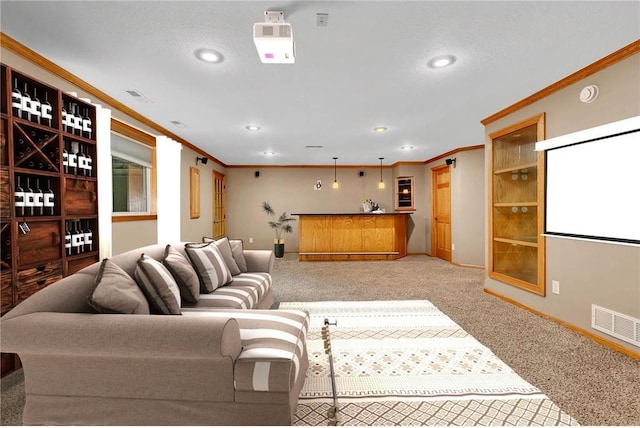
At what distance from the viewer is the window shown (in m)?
3.99

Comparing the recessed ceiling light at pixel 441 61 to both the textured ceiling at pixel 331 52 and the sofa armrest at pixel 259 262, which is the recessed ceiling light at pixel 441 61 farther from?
the sofa armrest at pixel 259 262

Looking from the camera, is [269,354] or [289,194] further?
[289,194]

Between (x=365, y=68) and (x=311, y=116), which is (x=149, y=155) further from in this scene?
(x=365, y=68)

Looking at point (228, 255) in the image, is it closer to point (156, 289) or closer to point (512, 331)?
point (156, 289)

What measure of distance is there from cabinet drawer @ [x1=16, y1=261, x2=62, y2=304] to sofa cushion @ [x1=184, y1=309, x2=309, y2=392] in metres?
1.55

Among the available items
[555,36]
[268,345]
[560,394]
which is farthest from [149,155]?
[560,394]

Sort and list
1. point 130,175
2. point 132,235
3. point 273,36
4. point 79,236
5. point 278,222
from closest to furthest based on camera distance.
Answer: point 273,36
point 79,236
point 132,235
point 130,175
point 278,222

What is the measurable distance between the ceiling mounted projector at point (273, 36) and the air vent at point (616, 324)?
3.29 m

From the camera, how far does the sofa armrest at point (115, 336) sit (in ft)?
4.77

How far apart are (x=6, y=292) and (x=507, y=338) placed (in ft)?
12.7

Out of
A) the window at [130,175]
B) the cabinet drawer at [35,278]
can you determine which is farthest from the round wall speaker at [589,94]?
the window at [130,175]

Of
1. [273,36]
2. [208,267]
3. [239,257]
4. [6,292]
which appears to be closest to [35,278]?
[6,292]

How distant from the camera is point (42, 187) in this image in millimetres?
2514

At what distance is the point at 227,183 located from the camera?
8.69m
